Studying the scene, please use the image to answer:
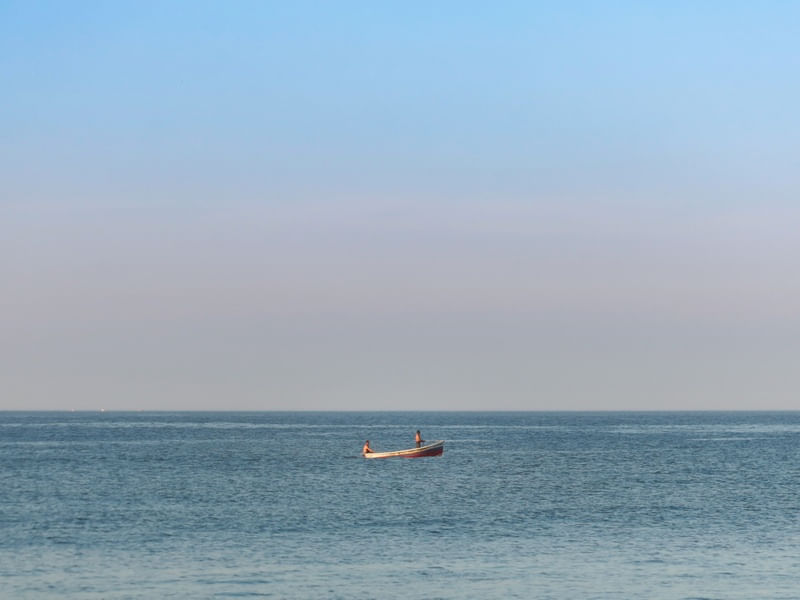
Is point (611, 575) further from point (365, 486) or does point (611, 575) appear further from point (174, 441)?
point (174, 441)

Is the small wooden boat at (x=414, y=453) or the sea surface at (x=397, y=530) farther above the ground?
the small wooden boat at (x=414, y=453)

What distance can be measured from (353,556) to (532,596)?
908 centimetres

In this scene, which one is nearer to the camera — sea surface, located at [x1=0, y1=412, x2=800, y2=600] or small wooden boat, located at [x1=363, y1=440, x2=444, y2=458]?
sea surface, located at [x1=0, y1=412, x2=800, y2=600]

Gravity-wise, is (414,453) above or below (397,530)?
above

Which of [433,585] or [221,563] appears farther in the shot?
[221,563]

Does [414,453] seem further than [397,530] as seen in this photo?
Yes

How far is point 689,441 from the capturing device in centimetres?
14662

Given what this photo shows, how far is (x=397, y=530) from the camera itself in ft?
166

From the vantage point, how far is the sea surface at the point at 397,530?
125ft

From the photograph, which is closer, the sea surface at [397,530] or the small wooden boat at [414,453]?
the sea surface at [397,530]

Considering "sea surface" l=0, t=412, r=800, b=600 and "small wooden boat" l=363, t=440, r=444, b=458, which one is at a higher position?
"small wooden boat" l=363, t=440, r=444, b=458

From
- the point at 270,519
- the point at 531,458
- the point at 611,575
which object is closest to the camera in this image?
the point at 611,575

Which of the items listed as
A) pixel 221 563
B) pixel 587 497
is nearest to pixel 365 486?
pixel 587 497

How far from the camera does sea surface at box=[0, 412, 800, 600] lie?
1497 inches
